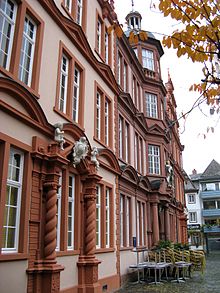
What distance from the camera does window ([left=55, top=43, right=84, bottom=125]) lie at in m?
11.3

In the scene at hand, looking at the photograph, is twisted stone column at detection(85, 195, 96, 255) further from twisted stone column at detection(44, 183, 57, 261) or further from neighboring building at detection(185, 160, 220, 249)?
neighboring building at detection(185, 160, 220, 249)

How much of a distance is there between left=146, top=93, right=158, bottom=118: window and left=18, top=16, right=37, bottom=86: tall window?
14.4m

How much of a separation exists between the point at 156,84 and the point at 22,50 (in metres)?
16.0

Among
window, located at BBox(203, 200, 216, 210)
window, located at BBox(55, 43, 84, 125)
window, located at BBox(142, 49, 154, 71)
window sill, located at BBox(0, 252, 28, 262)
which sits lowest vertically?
window sill, located at BBox(0, 252, 28, 262)

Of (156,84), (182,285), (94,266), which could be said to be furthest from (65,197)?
(156,84)

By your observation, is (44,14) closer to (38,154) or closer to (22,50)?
(22,50)

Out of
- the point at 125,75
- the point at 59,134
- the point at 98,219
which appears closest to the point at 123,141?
the point at 125,75

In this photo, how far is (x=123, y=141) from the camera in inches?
707

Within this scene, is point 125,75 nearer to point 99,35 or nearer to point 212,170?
point 99,35

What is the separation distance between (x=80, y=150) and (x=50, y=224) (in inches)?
113

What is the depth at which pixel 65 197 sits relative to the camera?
10633mm

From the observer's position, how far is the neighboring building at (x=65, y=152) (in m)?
8.39

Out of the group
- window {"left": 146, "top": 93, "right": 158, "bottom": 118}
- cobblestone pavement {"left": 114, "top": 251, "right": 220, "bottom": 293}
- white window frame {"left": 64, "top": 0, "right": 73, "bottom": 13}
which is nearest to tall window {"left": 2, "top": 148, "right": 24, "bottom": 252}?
white window frame {"left": 64, "top": 0, "right": 73, "bottom": 13}

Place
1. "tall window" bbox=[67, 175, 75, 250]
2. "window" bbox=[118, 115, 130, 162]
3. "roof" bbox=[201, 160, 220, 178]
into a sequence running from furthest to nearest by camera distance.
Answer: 1. "roof" bbox=[201, 160, 220, 178]
2. "window" bbox=[118, 115, 130, 162]
3. "tall window" bbox=[67, 175, 75, 250]
